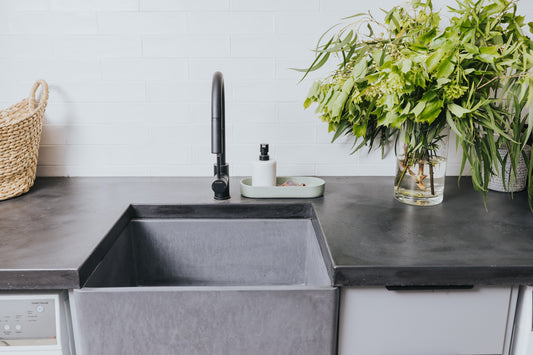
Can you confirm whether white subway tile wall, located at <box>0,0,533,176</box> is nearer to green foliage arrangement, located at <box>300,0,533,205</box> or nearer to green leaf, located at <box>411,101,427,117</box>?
green foliage arrangement, located at <box>300,0,533,205</box>

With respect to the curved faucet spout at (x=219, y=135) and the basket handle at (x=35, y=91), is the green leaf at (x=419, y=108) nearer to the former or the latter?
the curved faucet spout at (x=219, y=135)

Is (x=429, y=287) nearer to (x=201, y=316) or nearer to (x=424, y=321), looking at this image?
(x=424, y=321)

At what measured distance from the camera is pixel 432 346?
0.90 m

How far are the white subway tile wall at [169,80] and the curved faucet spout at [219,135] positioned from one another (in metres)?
0.27

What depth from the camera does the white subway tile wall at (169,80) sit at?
1.42 metres

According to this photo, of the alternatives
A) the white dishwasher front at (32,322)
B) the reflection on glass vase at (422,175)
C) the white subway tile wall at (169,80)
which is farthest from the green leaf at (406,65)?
the white dishwasher front at (32,322)

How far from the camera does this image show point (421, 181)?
1.23 m

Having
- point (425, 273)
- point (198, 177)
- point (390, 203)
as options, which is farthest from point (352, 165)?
point (425, 273)

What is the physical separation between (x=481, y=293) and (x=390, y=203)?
43 centimetres

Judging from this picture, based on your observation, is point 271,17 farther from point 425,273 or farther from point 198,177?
point 425,273

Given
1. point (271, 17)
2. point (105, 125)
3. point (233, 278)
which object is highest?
point (271, 17)

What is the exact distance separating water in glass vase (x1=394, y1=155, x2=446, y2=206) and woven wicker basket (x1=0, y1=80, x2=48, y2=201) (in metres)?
1.13

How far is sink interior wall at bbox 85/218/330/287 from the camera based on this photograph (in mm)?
1244

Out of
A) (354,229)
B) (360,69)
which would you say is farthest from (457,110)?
(354,229)
